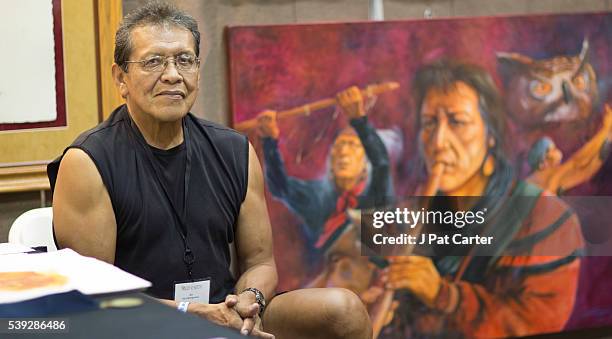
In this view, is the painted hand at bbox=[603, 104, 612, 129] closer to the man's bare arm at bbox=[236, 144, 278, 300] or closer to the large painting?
the large painting

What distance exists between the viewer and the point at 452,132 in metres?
3.76

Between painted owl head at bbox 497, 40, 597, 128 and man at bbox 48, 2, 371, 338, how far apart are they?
1558 millimetres

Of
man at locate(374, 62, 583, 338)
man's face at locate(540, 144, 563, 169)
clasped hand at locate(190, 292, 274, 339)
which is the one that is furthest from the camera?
man's face at locate(540, 144, 563, 169)

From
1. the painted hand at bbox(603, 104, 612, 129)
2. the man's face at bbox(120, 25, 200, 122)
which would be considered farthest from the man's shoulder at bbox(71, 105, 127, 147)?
the painted hand at bbox(603, 104, 612, 129)

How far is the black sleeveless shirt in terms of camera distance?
8.16 feet

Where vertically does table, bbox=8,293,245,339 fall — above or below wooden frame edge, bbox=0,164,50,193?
above

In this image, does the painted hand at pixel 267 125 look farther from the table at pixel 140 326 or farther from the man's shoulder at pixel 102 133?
the table at pixel 140 326

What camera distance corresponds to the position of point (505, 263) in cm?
383

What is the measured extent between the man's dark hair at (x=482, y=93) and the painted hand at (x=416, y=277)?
1.32 feet

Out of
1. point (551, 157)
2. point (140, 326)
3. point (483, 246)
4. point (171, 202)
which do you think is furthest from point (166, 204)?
point (551, 157)

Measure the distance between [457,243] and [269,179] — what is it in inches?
31.6

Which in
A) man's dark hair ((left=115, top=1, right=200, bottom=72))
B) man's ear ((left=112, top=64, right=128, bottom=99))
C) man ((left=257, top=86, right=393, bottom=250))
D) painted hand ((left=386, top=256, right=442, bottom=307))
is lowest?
painted hand ((left=386, top=256, right=442, bottom=307))

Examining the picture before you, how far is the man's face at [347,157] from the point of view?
3.69 meters

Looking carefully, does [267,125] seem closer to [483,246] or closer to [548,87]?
[483,246]
